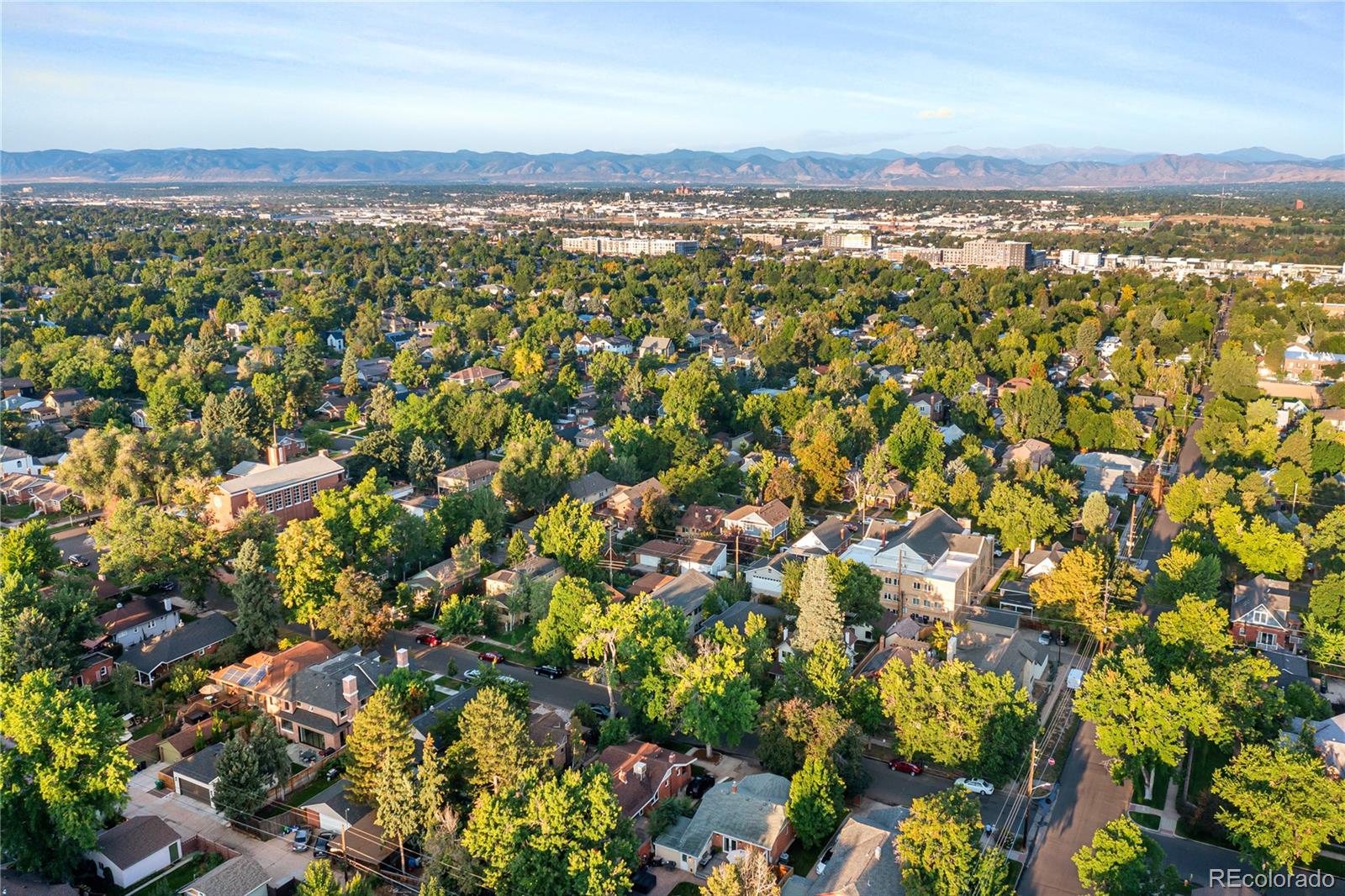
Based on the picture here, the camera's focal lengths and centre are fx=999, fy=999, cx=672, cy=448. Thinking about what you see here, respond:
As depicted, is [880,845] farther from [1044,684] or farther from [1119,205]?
[1119,205]

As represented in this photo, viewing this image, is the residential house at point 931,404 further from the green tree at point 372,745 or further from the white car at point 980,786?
the green tree at point 372,745

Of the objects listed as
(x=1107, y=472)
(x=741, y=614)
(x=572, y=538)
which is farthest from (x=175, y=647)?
(x=1107, y=472)

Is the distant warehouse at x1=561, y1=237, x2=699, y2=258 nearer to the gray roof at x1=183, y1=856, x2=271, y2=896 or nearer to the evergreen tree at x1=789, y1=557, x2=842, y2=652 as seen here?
the evergreen tree at x1=789, y1=557, x2=842, y2=652

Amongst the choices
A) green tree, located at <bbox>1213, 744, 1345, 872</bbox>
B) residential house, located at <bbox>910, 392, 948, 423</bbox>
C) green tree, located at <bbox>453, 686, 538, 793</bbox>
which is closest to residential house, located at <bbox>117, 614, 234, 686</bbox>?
green tree, located at <bbox>453, 686, 538, 793</bbox>

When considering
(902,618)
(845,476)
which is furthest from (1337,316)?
(902,618)

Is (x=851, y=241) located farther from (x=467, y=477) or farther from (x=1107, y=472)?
(x=467, y=477)

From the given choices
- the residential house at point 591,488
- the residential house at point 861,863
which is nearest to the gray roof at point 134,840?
the residential house at point 861,863
